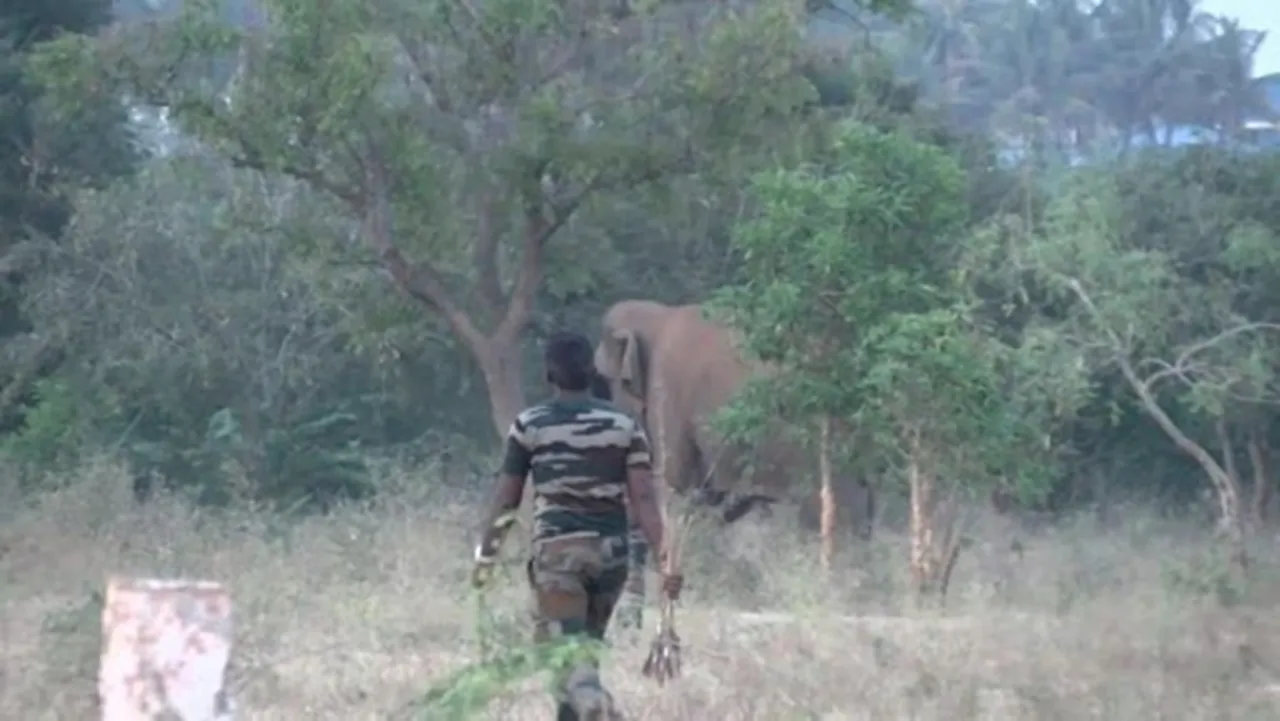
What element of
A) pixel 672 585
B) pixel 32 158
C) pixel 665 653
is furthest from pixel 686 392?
pixel 672 585

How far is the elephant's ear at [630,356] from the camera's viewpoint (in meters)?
20.0

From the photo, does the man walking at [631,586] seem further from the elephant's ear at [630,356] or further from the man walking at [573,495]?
the elephant's ear at [630,356]

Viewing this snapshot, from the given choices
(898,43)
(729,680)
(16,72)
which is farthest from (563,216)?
(898,43)

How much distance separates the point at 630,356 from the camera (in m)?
20.1

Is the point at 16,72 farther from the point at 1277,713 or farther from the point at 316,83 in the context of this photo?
the point at 1277,713

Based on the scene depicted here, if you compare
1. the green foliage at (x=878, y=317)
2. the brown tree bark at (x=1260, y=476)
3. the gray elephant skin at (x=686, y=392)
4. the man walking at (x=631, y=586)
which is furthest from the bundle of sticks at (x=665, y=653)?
the brown tree bark at (x=1260, y=476)

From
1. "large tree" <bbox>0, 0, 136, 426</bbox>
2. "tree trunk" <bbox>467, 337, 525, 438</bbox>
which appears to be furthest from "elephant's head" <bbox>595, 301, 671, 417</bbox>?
"large tree" <bbox>0, 0, 136, 426</bbox>

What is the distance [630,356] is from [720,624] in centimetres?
808

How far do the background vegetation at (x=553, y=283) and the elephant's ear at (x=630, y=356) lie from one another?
0.64 m

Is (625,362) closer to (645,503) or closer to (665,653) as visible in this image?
(665,653)

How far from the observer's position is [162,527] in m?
17.0

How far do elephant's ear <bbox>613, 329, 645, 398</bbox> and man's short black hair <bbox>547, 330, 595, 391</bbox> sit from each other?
10.8m

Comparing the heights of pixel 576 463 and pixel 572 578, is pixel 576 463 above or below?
above

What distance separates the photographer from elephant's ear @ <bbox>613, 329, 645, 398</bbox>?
20.0 meters
